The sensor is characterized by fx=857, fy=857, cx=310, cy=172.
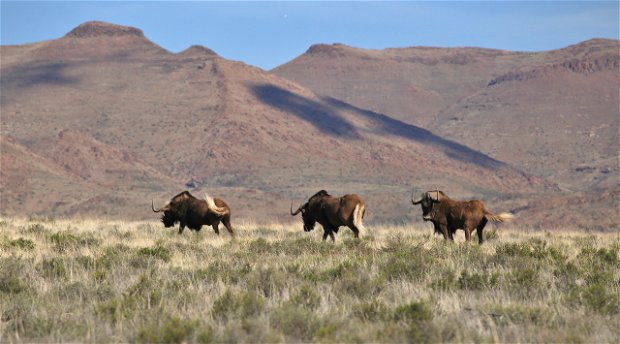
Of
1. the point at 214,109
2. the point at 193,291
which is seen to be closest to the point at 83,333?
the point at 193,291

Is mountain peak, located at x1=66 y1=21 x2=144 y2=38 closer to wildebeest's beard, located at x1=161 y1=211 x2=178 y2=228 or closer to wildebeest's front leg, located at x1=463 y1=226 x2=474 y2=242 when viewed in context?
wildebeest's beard, located at x1=161 y1=211 x2=178 y2=228

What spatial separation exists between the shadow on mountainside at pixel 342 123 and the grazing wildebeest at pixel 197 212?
110 meters

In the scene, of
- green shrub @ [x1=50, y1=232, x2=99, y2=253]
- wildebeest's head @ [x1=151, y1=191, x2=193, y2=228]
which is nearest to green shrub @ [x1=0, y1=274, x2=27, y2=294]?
green shrub @ [x1=50, y1=232, x2=99, y2=253]

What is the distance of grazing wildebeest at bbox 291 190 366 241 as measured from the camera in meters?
17.4

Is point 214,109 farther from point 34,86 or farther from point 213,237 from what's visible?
point 213,237

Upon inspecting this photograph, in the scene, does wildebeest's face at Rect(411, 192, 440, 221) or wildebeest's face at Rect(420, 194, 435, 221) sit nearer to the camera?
wildebeest's face at Rect(411, 192, 440, 221)

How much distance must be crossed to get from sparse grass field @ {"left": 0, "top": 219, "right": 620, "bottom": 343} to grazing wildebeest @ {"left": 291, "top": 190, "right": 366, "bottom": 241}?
78.7 inches

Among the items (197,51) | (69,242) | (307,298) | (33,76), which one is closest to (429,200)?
(69,242)

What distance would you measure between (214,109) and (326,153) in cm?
1877

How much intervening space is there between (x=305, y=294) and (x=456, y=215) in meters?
7.47

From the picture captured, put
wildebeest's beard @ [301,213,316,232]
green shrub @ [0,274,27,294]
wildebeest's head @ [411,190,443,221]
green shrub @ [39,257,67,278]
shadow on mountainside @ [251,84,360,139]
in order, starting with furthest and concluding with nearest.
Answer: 1. shadow on mountainside @ [251,84,360,139]
2. wildebeest's beard @ [301,213,316,232]
3. wildebeest's head @ [411,190,443,221]
4. green shrub @ [39,257,67,278]
5. green shrub @ [0,274,27,294]

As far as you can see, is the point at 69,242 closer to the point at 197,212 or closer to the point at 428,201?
the point at 197,212

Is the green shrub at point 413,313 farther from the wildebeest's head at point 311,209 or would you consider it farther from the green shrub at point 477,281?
the wildebeest's head at point 311,209

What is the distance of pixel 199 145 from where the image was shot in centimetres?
11538
